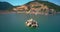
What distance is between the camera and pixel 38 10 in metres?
2.15

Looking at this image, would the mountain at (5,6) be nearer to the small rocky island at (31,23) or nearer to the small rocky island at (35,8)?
the small rocky island at (35,8)

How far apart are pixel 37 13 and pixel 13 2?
14.6 inches

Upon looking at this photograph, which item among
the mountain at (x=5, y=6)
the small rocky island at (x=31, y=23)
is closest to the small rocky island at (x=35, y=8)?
the mountain at (x=5, y=6)

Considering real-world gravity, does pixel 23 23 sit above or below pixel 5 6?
below

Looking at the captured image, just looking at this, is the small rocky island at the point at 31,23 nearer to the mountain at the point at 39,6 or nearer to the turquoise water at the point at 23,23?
the turquoise water at the point at 23,23

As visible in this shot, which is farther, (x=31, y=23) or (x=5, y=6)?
(x=5, y=6)

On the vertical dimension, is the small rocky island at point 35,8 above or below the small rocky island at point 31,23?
above

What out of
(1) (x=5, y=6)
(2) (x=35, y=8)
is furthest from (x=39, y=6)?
(1) (x=5, y=6)

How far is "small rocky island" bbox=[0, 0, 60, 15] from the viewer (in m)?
2.14

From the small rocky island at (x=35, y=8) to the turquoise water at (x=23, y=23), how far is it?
0.19 ft

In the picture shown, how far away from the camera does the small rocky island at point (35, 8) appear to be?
7.01 feet

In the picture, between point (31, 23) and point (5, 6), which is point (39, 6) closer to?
point (31, 23)

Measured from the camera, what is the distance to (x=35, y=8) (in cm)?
215

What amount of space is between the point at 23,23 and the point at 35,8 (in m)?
0.27
